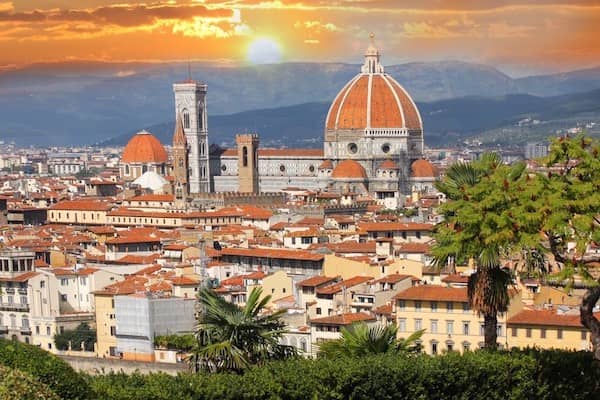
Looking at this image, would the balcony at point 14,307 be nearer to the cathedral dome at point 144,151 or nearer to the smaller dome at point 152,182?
the smaller dome at point 152,182

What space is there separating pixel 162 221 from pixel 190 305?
43.5 meters

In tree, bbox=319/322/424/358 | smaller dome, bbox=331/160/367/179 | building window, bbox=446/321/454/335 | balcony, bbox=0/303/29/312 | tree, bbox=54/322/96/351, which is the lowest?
tree, bbox=54/322/96/351

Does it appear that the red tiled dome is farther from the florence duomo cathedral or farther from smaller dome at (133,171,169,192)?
smaller dome at (133,171,169,192)

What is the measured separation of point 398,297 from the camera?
33.5 m

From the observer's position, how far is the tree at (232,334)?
55.2 ft

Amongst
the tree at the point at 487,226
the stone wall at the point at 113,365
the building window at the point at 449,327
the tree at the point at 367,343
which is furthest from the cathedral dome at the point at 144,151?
the tree at the point at 487,226

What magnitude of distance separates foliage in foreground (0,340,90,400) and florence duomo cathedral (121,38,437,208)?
3436 inches

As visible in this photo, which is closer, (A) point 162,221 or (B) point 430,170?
(A) point 162,221

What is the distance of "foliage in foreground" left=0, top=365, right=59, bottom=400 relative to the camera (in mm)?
13255

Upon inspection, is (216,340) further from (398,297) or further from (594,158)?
(398,297)

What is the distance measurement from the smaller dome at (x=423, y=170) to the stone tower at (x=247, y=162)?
14.2 m

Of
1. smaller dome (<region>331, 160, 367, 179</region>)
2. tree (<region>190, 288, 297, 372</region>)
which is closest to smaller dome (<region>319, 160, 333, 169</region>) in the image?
smaller dome (<region>331, 160, 367, 179</region>)

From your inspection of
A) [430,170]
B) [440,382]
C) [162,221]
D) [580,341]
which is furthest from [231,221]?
[440,382]

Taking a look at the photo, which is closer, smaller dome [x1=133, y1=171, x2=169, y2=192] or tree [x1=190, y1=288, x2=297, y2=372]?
tree [x1=190, y1=288, x2=297, y2=372]
